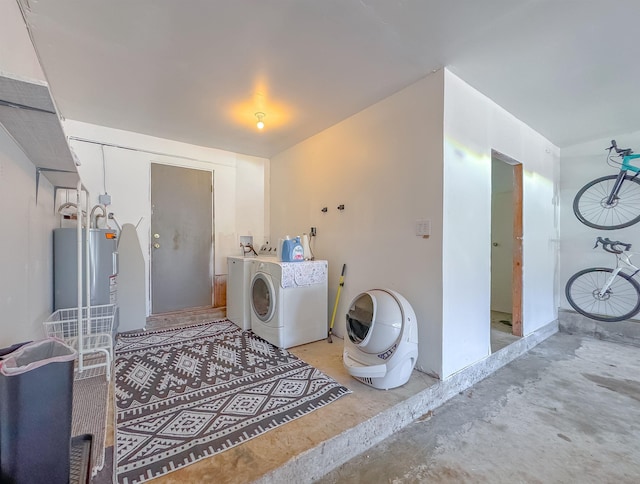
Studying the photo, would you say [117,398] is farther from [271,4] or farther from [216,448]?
[271,4]

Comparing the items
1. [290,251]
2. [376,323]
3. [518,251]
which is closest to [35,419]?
[376,323]

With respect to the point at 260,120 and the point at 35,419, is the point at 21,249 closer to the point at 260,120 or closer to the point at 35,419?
the point at 35,419

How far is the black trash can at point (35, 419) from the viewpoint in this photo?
0.92 m

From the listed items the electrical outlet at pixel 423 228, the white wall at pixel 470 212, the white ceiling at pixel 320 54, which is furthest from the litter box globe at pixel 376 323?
the white ceiling at pixel 320 54

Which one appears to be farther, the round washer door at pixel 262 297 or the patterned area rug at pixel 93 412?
the round washer door at pixel 262 297

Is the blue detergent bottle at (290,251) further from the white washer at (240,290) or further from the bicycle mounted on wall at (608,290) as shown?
the bicycle mounted on wall at (608,290)

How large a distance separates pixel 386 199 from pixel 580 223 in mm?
3277

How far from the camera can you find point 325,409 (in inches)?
70.5

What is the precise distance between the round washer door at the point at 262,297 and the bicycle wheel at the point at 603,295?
4114 mm

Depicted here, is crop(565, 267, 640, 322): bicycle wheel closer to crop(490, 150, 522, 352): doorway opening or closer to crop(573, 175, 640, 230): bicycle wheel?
crop(573, 175, 640, 230): bicycle wheel

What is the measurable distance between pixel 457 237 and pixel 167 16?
2.51 m

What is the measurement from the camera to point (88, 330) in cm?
219

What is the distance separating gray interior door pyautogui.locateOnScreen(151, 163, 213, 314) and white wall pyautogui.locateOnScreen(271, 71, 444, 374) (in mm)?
1526

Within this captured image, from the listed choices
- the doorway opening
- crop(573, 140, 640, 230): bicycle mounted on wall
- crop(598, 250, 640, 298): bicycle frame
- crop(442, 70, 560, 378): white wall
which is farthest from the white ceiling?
crop(598, 250, 640, 298): bicycle frame
